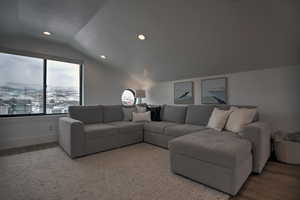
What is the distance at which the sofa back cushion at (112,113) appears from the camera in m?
3.88

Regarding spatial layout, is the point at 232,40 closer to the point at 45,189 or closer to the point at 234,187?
the point at 234,187

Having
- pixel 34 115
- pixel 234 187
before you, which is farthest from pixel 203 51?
pixel 34 115

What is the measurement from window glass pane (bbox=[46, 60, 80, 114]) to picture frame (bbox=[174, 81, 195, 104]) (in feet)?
9.44

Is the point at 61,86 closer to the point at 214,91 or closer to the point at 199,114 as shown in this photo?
the point at 199,114

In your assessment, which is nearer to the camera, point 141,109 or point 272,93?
point 272,93

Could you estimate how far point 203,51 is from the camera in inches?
120

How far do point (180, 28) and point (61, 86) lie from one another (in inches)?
133

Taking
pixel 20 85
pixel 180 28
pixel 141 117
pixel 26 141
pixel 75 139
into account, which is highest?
pixel 180 28

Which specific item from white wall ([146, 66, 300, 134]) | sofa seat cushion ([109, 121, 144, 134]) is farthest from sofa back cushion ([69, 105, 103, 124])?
white wall ([146, 66, 300, 134])

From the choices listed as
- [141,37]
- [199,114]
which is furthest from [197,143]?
[141,37]

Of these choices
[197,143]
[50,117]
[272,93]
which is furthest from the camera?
[50,117]

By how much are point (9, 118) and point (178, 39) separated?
12.8ft

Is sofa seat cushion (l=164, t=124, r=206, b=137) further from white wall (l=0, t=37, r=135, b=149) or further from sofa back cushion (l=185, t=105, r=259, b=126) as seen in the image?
white wall (l=0, t=37, r=135, b=149)

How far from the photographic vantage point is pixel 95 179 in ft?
6.51
